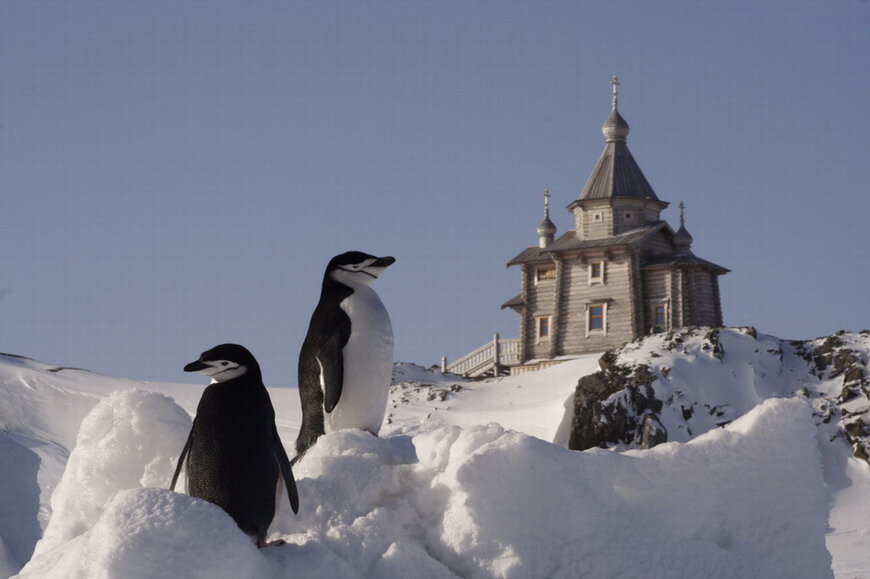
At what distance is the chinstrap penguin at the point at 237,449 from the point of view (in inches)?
172

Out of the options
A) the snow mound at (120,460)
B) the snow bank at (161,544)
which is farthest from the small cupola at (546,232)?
the snow bank at (161,544)

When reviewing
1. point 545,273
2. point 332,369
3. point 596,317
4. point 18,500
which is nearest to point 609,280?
point 596,317

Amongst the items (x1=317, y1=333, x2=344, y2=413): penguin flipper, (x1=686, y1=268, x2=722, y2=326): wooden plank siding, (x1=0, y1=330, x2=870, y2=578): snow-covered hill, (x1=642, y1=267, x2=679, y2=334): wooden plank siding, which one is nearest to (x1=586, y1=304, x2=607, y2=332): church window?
(x1=642, y1=267, x2=679, y2=334): wooden plank siding

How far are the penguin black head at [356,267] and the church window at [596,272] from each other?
27.1m

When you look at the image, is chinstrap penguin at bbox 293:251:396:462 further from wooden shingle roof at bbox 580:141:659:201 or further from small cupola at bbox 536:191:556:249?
small cupola at bbox 536:191:556:249

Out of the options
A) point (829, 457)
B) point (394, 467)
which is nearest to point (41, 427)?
point (829, 457)

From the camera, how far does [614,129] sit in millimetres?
34438

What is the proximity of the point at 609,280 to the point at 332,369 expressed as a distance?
2742cm

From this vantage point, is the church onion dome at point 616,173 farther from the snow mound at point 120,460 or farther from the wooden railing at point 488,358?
the snow mound at point 120,460

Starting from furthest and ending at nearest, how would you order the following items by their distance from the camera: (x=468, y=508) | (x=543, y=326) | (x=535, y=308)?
(x=535, y=308) → (x=543, y=326) → (x=468, y=508)

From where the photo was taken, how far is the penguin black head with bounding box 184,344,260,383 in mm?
4656

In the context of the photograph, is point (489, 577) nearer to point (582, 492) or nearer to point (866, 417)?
point (582, 492)

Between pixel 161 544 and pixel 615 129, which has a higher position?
pixel 615 129

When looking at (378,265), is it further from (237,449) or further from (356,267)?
(237,449)
